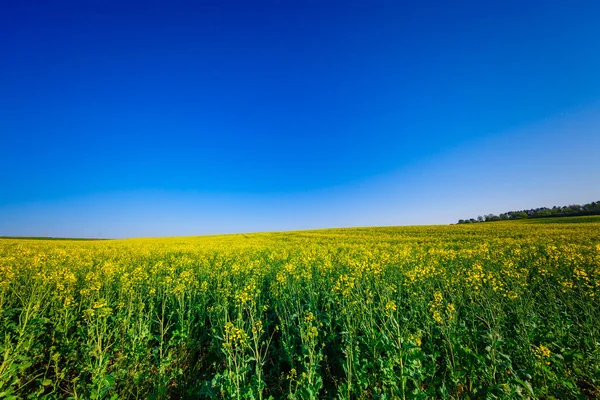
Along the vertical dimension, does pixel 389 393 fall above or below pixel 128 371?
below

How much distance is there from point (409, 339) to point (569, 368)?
2.58 m

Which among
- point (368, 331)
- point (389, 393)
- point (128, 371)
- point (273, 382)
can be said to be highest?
point (368, 331)

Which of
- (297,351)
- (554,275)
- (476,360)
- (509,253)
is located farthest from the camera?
(509,253)

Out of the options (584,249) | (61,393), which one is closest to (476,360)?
(61,393)

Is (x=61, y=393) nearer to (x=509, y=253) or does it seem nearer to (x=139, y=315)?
(x=139, y=315)

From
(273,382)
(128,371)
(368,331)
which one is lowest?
(273,382)

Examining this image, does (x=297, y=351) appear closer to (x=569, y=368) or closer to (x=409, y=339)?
(x=409, y=339)

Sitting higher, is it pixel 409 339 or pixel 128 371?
pixel 409 339

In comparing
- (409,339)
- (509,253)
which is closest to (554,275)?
(509,253)

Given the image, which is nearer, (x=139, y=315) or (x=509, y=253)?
(x=139, y=315)

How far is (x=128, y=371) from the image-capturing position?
3.33 meters

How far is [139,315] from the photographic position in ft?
13.4

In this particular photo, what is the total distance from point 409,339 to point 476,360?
3.67ft

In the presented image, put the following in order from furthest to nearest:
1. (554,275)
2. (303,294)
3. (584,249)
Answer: (584,249) → (554,275) → (303,294)
